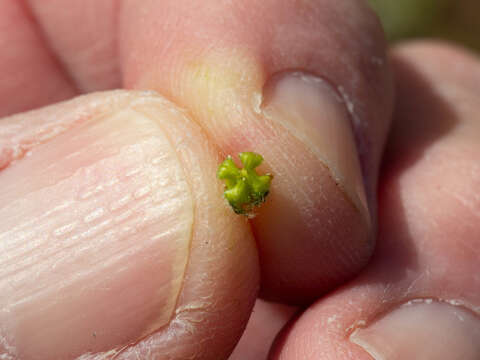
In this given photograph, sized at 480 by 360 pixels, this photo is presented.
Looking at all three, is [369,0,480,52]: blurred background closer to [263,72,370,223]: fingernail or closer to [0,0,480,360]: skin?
[0,0,480,360]: skin

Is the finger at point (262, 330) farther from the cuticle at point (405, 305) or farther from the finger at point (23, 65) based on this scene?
the finger at point (23, 65)

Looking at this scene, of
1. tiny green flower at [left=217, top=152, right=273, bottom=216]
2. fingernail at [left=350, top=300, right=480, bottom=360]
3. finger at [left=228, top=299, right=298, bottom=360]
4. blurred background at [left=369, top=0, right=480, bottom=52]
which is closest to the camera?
tiny green flower at [left=217, top=152, right=273, bottom=216]

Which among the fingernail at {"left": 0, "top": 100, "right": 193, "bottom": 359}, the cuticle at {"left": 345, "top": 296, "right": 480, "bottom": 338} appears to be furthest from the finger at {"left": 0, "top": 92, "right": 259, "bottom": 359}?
the cuticle at {"left": 345, "top": 296, "right": 480, "bottom": 338}

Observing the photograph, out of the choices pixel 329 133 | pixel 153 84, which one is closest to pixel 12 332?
pixel 153 84

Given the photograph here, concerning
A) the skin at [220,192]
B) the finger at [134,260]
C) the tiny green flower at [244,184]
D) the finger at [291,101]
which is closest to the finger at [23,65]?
the skin at [220,192]

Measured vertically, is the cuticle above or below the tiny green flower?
below

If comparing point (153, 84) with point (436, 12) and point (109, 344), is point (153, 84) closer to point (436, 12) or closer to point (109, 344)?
point (109, 344)

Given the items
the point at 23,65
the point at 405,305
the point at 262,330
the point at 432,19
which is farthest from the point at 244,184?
the point at 432,19
